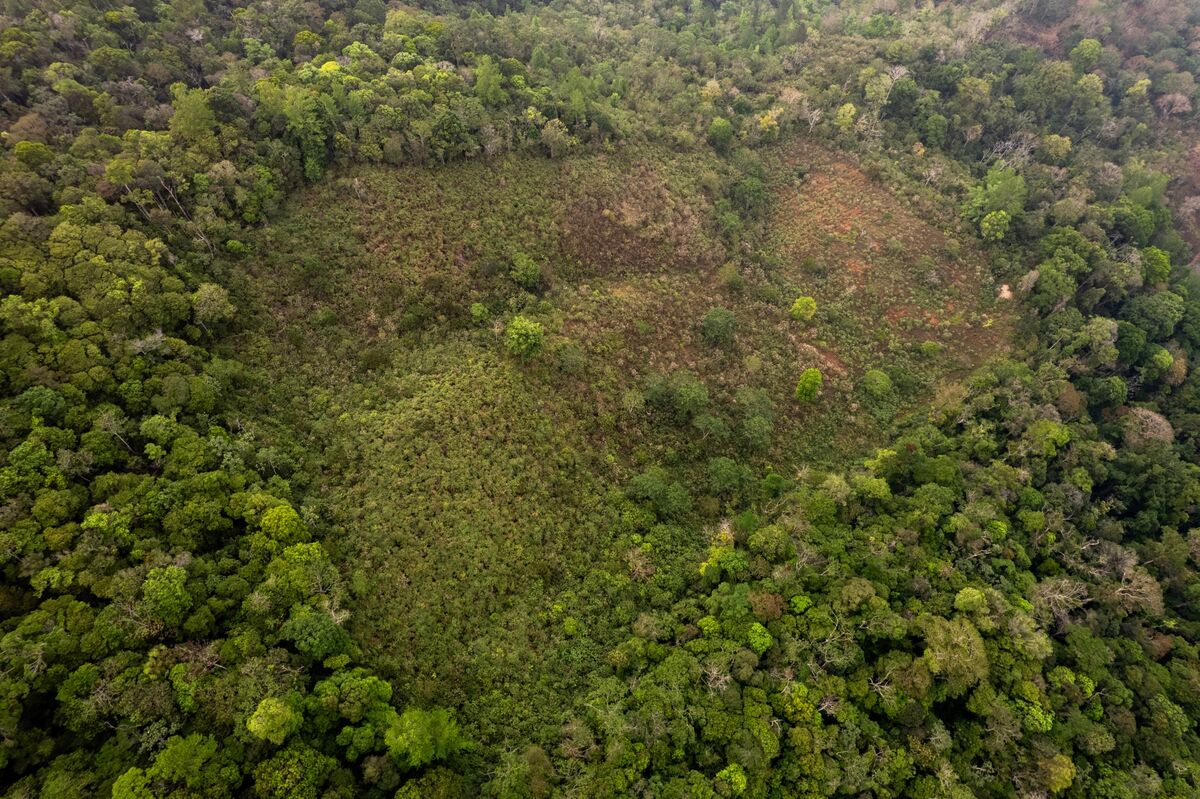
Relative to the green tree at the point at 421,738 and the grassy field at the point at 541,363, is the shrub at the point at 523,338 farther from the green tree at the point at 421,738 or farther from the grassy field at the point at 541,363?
the green tree at the point at 421,738

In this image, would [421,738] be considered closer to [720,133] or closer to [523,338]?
A: [523,338]

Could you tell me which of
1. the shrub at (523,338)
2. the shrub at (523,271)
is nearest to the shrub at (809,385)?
the shrub at (523,338)

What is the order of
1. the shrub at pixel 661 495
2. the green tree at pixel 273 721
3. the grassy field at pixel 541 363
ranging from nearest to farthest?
the green tree at pixel 273 721 → the grassy field at pixel 541 363 → the shrub at pixel 661 495

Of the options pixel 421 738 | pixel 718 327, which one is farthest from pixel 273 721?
pixel 718 327

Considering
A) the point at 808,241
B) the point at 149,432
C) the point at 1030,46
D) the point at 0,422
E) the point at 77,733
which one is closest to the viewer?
the point at 77,733

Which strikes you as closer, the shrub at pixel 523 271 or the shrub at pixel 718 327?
the shrub at pixel 523 271

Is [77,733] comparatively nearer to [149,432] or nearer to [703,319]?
[149,432]

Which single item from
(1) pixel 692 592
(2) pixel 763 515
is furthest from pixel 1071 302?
(1) pixel 692 592
